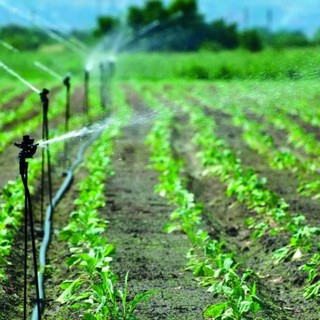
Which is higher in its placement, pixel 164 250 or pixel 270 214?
pixel 270 214

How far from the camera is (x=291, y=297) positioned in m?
5.85

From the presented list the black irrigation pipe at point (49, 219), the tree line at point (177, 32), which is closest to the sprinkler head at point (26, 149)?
the black irrigation pipe at point (49, 219)

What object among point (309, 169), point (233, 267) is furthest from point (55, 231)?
point (309, 169)

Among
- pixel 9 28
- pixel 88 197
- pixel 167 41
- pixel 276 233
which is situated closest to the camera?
pixel 276 233

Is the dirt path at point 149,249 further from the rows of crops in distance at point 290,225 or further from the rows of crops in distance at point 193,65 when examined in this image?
the rows of crops in distance at point 193,65

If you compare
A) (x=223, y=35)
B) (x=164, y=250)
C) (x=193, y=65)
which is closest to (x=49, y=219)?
(x=164, y=250)

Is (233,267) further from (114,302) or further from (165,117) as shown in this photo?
(165,117)

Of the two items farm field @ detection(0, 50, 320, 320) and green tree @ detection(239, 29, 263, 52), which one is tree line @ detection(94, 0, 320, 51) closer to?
green tree @ detection(239, 29, 263, 52)

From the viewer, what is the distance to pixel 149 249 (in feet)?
22.8

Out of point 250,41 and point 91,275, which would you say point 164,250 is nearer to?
point 91,275

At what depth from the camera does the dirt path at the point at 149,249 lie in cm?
538

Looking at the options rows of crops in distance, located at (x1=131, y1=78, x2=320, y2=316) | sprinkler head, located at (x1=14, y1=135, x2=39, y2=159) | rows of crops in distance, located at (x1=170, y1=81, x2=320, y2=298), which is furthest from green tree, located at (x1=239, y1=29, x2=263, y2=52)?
sprinkler head, located at (x1=14, y1=135, x2=39, y2=159)

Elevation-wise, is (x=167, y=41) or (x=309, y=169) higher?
(x=167, y=41)

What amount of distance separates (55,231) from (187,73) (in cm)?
3190
